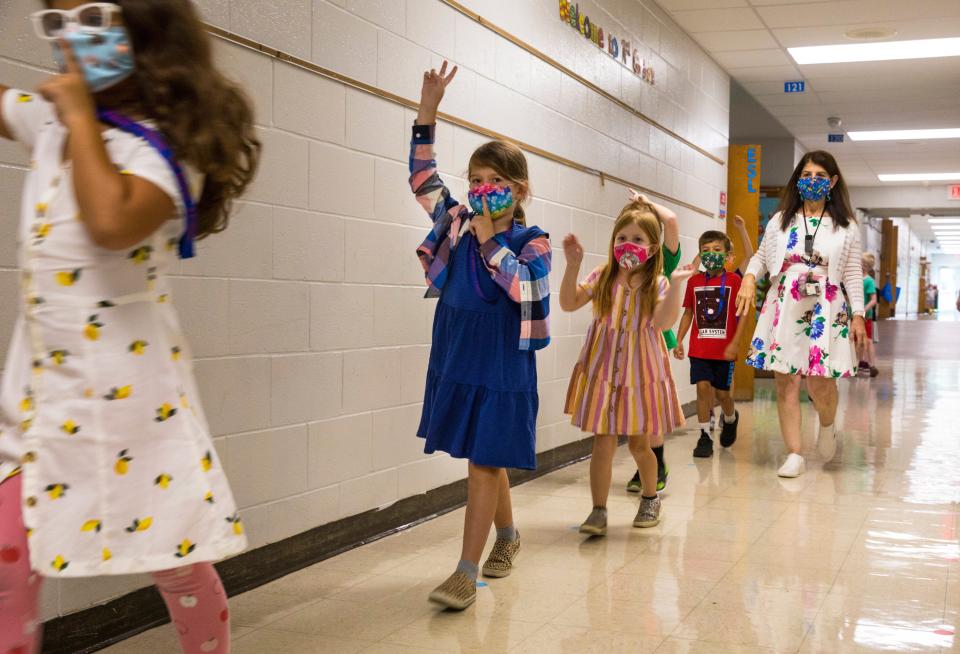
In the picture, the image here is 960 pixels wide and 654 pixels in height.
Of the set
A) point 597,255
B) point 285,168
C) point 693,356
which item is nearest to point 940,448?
point 693,356

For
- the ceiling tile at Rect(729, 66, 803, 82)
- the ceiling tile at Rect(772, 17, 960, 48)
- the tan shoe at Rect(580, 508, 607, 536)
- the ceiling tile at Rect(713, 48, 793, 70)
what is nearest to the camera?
the tan shoe at Rect(580, 508, 607, 536)

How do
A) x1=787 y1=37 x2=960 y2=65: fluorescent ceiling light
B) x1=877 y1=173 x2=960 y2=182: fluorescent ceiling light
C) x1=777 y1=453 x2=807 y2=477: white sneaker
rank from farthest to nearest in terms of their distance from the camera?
x1=877 y1=173 x2=960 y2=182: fluorescent ceiling light < x1=787 y1=37 x2=960 y2=65: fluorescent ceiling light < x1=777 y1=453 x2=807 y2=477: white sneaker

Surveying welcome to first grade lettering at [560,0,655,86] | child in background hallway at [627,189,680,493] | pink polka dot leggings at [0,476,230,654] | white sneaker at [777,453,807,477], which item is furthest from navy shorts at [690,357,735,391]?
pink polka dot leggings at [0,476,230,654]

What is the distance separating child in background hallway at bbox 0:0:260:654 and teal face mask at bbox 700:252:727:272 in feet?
14.5

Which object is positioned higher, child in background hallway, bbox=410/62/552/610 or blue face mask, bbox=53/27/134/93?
blue face mask, bbox=53/27/134/93

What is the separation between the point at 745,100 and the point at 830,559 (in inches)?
308

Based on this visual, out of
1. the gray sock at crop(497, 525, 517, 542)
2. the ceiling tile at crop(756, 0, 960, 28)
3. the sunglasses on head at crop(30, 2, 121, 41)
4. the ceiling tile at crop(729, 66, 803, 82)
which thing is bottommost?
the gray sock at crop(497, 525, 517, 542)

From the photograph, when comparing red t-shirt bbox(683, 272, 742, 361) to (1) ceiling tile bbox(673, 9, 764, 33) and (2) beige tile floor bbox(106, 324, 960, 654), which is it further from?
(1) ceiling tile bbox(673, 9, 764, 33)

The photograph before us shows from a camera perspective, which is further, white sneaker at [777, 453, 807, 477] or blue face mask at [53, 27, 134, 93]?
white sneaker at [777, 453, 807, 477]

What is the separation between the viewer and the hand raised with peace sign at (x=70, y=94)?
1.36 m

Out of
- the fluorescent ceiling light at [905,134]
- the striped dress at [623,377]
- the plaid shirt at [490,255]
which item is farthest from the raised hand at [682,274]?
the fluorescent ceiling light at [905,134]

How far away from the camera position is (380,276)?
3502mm

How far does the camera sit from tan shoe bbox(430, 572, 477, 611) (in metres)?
2.67

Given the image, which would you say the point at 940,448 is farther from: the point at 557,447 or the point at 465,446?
the point at 465,446
